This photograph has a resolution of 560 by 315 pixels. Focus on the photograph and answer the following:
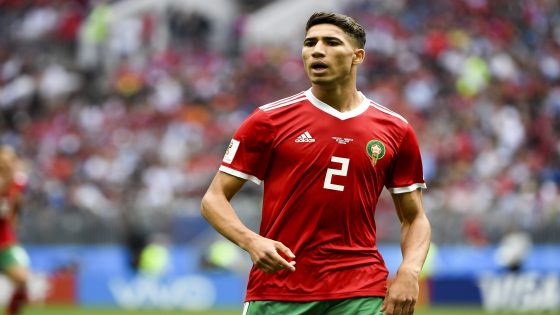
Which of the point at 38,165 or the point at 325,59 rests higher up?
the point at 38,165

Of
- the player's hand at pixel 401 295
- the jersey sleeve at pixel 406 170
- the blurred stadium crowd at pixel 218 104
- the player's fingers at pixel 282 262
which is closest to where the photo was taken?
the player's fingers at pixel 282 262

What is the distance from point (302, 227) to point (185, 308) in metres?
15.1

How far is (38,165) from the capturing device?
24.9 m

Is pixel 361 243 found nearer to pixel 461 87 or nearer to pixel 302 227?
pixel 302 227

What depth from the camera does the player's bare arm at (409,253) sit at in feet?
18.1

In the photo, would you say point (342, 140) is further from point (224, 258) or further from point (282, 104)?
point (224, 258)

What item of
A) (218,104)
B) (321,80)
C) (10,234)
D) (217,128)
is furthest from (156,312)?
(321,80)

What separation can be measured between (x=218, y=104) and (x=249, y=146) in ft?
70.4

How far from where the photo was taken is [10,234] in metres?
13.3

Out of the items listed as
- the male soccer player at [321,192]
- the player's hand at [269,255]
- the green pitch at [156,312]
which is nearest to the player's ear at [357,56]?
the male soccer player at [321,192]

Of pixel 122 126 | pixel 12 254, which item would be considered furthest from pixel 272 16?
pixel 12 254

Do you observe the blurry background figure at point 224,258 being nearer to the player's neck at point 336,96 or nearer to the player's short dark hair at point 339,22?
the player's neck at point 336,96

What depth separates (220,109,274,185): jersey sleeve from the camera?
5621mm

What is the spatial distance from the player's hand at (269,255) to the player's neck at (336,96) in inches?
34.8
